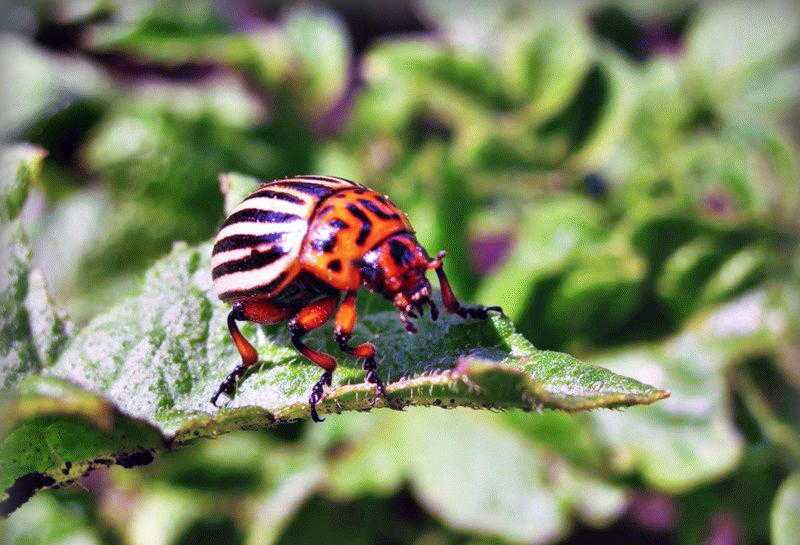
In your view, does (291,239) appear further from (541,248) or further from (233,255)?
(541,248)

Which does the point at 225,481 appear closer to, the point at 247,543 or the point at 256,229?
the point at 247,543

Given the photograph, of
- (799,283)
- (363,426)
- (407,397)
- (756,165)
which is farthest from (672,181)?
(407,397)

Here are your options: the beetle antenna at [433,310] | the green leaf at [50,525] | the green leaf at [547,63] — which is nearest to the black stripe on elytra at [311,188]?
the beetle antenna at [433,310]

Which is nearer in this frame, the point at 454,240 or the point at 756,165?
the point at 454,240

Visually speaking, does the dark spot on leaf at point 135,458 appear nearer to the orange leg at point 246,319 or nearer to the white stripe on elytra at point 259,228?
the orange leg at point 246,319

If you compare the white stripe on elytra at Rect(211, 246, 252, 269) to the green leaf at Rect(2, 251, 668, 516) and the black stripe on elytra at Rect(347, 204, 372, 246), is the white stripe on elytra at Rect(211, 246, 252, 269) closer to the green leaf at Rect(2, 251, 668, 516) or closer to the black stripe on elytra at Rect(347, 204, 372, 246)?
the green leaf at Rect(2, 251, 668, 516)

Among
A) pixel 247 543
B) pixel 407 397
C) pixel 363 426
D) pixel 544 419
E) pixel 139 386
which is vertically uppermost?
pixel 407 397

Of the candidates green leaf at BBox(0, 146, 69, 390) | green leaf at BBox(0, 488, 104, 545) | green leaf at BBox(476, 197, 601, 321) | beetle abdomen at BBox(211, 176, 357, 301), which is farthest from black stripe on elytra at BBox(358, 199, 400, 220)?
green leaf at BBox(0, 488, 104, 545)
